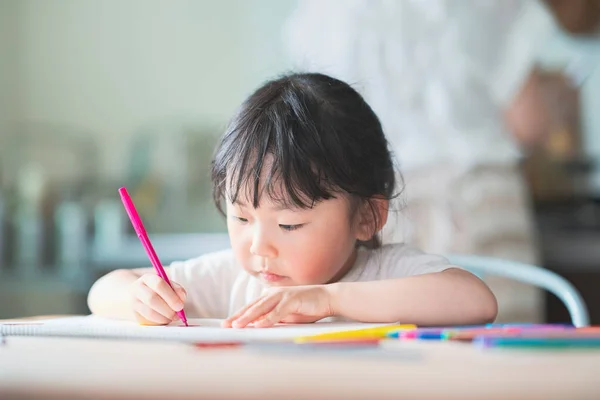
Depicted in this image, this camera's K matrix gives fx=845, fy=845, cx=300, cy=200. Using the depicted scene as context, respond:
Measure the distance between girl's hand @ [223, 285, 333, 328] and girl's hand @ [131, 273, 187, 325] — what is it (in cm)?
8

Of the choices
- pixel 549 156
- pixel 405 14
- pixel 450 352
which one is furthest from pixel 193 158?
pixel 450 352

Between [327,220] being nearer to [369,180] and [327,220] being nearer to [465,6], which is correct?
[369,180]

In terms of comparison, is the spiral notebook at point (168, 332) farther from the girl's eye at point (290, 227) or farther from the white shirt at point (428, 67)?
the white shirt at point (428, 67)

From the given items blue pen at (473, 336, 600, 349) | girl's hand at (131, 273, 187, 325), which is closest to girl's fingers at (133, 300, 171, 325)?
girl's hand at (131, 273, 187, 325)

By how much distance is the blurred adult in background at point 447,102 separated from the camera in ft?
6.12

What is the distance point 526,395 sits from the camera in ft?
1.08

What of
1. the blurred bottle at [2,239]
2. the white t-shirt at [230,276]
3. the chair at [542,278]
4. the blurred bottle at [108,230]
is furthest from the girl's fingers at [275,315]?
the blurred bottle at [2,239]

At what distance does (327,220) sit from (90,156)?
2.69 meters

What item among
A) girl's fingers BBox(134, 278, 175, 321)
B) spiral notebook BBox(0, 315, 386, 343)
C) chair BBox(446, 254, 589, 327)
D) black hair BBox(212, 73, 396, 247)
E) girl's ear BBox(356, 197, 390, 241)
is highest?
black hair BBox(212, 73, 396, 247)

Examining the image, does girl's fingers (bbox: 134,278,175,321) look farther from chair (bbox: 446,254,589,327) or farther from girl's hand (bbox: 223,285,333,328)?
chair (bbox: 446,254,589,327)

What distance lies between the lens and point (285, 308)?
2.47 feet

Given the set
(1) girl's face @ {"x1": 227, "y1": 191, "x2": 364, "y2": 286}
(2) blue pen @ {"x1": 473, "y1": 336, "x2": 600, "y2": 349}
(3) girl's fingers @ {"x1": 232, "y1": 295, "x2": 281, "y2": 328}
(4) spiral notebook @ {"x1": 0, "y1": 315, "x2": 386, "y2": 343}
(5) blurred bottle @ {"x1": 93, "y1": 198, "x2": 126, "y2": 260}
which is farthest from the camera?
(5) blurred bottle @ {"x1": 93, "y1": 198, "x2": 126, "y2": 260}

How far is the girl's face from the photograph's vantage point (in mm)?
899

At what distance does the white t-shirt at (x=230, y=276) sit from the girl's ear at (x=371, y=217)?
4cm
